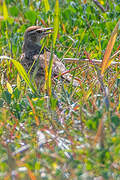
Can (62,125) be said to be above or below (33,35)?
below

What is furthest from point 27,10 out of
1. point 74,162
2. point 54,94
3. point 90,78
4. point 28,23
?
point 74,162

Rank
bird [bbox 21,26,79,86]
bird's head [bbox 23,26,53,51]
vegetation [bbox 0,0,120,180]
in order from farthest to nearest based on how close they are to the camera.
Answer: bird's head [bbox 23,26,53,51], bird [bbox 21,26,79,86], vegetation [bbox 0,0,120,180]

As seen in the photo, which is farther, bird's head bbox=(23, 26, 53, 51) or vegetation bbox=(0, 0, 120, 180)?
bird's head bbox=(23, 26, 53, 51)

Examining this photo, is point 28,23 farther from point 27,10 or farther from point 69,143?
point 69,143

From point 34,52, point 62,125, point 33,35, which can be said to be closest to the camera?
point 62,125

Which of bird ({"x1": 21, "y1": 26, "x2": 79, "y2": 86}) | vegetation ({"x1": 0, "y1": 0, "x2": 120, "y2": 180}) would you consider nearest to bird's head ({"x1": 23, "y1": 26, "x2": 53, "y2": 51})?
bird ({"x1": 21, "y1": 26, "x2": 79, "y2": 86})

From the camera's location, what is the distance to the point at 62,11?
25.1ft

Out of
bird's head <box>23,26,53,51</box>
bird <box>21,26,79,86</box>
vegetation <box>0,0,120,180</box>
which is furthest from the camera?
bird's head <box>23,26,53,51</box>

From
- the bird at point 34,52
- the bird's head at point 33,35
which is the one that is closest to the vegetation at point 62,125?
the bird at point 34,52

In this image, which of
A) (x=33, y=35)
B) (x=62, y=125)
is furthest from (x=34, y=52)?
(x=62, y=125)

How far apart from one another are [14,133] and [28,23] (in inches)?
172

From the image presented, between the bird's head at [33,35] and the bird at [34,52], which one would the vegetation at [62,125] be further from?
the bird's head at [33,35]

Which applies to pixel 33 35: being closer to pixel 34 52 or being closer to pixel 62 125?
pixel 34 52

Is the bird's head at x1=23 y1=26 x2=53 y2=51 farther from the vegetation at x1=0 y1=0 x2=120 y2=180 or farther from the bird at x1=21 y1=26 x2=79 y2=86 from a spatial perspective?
the vegetation at x1=0 y1=0 x2=120 y2=180
